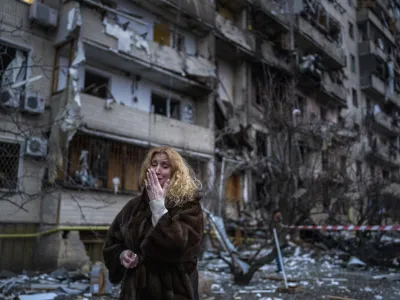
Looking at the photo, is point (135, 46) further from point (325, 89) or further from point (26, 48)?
point (325, 89)

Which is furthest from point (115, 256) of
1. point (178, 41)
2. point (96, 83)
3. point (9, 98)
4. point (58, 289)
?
point (178, 41)

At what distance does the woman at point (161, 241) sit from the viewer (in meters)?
2.38

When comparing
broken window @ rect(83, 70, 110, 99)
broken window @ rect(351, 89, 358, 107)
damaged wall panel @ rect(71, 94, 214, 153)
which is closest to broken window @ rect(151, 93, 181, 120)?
damaged wall panel @ rect(71, 94, 214, 153)

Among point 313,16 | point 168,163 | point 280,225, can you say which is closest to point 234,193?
point 280,225

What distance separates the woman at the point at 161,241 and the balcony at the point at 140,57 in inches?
420

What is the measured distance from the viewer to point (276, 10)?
2198 centimetres

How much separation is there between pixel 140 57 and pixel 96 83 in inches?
75.9

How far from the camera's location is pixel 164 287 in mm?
2457

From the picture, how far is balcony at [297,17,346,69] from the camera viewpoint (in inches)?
947

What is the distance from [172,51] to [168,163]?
13380 mm

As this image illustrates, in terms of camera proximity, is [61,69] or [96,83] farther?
[96,83]

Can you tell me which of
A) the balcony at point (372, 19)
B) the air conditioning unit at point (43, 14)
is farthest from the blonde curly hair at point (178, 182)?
the balcony at point (372, 19)

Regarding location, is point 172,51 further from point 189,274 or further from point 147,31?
point 189,274

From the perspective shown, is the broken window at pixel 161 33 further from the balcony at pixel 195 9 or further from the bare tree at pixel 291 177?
the bare tree at pixel 291 177
